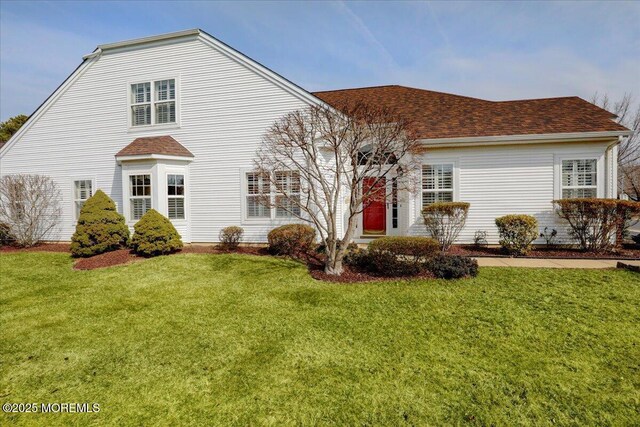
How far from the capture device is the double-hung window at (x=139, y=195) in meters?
11.0

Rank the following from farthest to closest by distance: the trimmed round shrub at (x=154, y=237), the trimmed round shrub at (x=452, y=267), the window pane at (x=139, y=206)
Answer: the window pane at (x=139, y=206) < the trimmed round shrub at (x=154, y=237) < the trimmed round shrub at (x=452, y=267)

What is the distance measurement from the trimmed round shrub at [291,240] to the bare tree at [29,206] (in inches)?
392

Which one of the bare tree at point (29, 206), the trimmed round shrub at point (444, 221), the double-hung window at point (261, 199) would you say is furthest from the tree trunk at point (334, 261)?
the bare tree at point (29, 206)

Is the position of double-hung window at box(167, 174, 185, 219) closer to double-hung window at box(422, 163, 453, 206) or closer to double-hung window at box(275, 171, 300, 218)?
double-hung window at box(275, 171, 300, 218)

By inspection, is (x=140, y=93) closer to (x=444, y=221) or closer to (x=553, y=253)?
(x=444, y=221)

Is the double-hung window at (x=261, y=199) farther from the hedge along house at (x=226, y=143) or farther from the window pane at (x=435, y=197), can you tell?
the window pane at (x=435, y=197)

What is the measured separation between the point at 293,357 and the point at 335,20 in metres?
12.7

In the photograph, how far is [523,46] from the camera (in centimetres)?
1324

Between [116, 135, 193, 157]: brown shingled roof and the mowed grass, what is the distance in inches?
212

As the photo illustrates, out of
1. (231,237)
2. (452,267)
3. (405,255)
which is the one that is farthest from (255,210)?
(452,267)

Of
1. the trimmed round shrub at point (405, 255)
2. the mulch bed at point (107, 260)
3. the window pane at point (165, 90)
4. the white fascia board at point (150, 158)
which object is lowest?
the mulch bed at point (107, 260)

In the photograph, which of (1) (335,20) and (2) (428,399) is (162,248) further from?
(1) (335,20)

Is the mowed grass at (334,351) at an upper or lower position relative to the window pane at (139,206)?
lower

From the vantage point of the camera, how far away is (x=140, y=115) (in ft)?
39.2
